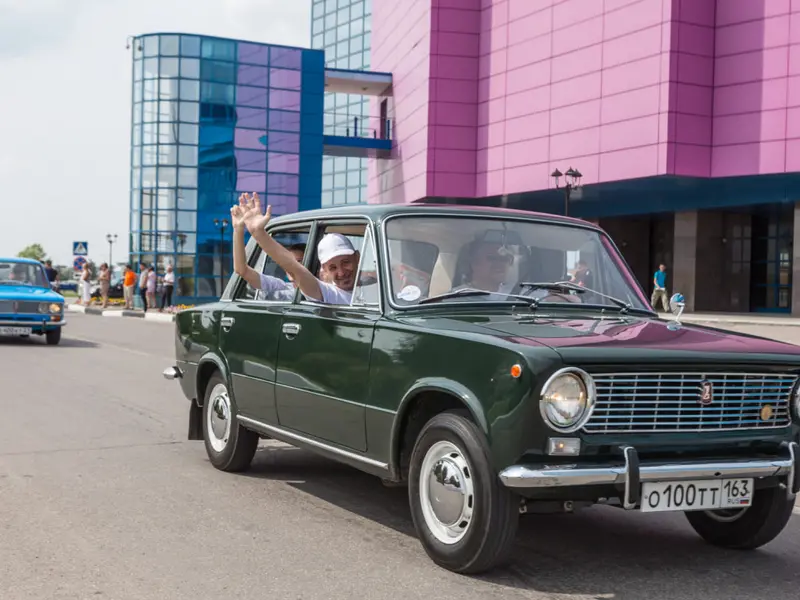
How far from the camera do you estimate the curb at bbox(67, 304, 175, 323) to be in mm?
32219

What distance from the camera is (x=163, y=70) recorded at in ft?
154

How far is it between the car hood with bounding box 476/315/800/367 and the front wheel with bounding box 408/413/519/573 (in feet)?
1.69

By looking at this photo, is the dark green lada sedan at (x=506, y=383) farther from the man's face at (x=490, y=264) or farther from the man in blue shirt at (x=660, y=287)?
the man in blue shirt at (x=660, y=287)

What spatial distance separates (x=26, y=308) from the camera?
18359 millimetres

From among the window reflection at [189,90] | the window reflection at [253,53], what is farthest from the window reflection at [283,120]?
the window reflection at [189,90]

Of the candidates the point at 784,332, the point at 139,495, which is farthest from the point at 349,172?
the point at 139,495

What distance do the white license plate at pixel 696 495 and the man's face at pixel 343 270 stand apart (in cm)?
228

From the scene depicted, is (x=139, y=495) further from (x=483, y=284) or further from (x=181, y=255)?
(x=181, y=255)

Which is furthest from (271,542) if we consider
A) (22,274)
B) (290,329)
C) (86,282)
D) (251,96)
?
(251,96)

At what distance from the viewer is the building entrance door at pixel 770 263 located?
4425 centimetres

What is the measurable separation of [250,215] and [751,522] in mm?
3248

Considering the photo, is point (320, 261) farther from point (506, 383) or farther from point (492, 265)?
point (506, 383)

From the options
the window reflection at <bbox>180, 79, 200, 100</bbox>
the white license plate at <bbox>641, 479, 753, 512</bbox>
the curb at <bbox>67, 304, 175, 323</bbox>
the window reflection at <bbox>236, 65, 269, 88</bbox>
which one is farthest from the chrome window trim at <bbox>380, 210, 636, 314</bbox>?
the window reflection at <bbox>236, 65, 269, 88</bbox>

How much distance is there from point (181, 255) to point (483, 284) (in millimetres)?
42834
